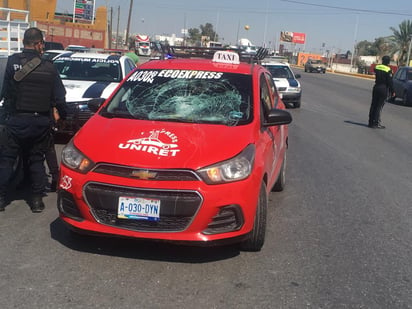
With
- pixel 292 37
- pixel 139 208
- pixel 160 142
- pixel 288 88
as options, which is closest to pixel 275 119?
pixel 160 142

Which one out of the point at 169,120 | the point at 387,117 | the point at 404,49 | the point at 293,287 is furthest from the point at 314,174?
the point at 404,49

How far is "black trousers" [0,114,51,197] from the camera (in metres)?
4.95

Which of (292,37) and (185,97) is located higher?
(292,37)

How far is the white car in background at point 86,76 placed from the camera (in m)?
8.35

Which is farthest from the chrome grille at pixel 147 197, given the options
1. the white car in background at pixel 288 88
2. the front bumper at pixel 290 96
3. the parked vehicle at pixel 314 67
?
the parked vehicle at pixel 314 67

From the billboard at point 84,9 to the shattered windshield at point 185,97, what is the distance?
1972 inches

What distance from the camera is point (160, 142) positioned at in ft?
13.3

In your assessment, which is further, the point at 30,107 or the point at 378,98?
the point at 378,98

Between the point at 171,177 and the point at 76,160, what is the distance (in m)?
0.83

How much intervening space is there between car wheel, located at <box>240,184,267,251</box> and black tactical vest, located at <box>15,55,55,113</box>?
2.38 meters

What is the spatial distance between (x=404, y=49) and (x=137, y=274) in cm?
6452

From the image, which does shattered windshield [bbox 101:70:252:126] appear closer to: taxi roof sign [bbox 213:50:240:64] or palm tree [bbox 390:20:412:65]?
taxi roof sign [bbox 213:50:240:64]

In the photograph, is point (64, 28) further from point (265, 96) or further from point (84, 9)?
point (265, 96)

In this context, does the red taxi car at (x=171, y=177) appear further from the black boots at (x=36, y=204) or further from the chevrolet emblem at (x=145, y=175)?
the black boots at (x=36, y=204)
